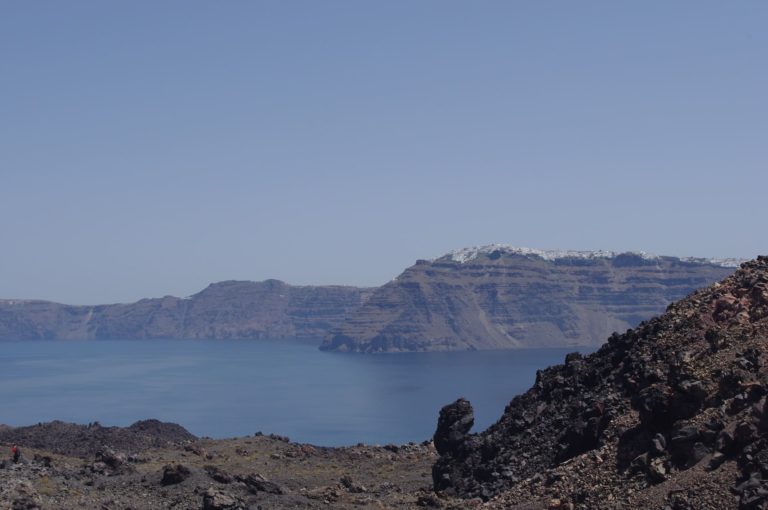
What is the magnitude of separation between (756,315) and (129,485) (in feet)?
76.1

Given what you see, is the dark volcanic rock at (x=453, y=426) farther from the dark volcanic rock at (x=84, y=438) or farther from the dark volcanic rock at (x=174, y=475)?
the dark volcanic rock at (x=84, y=438)

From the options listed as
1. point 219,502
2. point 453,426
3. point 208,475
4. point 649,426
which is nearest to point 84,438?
point 208,475

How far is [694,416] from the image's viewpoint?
95.4 ft

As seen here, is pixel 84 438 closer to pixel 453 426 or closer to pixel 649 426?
pixel 453 426

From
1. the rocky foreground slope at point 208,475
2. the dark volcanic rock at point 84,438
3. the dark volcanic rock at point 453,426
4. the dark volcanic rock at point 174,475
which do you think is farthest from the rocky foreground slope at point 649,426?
the dark volcanic rock at point 84,438

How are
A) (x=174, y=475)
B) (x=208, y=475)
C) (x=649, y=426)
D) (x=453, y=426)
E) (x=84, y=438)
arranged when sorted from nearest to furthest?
1. (x=649, y=426)
2. (x=174, y=475)
3. (x=208, y=475)
4. (x=453, y=426)
5. (x=84, y=438)

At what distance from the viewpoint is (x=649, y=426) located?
98.8 feet

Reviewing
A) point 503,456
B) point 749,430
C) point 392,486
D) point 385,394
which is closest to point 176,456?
point 392,486

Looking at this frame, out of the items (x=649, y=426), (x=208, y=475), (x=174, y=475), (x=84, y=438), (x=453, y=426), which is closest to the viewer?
(x=649, y=426)

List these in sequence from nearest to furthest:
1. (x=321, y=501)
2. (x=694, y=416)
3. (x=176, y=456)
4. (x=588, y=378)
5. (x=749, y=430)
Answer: (x=749, y=430)
(x=694, y=416)
(x=321, y=501)
(x=588, y=378)
(x=176, y=456)

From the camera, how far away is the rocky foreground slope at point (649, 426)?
26125 mm

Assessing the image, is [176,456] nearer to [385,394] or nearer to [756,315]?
[756,315]

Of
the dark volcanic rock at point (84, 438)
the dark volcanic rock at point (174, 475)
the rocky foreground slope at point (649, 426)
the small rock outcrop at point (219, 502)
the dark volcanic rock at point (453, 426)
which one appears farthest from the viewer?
the dark volcanic rock at point (84, 438)

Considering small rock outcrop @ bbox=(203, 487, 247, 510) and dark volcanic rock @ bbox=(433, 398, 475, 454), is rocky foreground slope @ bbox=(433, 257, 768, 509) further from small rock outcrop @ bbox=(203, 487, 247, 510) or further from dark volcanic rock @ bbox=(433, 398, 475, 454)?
small rock outcrop @ bbox=(203, 487, 247, 510)
